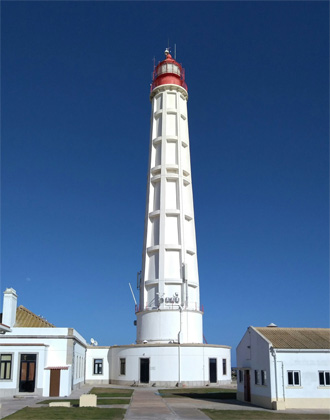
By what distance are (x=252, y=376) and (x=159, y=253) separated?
21.6m

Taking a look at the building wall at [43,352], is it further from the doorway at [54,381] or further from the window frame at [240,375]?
the window frame at [240,375]

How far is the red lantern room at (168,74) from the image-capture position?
181 feet

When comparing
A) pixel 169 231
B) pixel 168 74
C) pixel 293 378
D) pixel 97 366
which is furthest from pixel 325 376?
pixel 168 74

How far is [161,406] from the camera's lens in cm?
2692

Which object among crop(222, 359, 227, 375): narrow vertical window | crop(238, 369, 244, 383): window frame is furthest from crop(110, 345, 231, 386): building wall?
crop(238, 369, 244, 383): window frame

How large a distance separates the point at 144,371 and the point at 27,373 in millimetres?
12616

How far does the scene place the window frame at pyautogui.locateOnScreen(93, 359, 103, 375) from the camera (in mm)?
46875

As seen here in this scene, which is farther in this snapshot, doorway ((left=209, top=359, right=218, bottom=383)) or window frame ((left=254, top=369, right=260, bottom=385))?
doorway ((left=209, top=359, right=218, bottom=383))

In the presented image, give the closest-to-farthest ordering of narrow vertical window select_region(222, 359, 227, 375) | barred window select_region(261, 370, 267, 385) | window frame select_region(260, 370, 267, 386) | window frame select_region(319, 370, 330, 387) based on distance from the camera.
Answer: window frame select_region(319, 370, 330, 387)
window frame select_region(260, 370, 267, 386)
barred window select_region(261, 370, 267, 385)
narrow vertical window select_region(222, 359, 227, 375)

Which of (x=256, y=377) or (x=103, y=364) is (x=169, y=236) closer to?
(x=103, y=364)

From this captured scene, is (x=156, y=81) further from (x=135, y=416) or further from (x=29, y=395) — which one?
(x=135, y=416)

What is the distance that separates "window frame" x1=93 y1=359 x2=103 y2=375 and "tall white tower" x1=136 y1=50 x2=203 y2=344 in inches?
174

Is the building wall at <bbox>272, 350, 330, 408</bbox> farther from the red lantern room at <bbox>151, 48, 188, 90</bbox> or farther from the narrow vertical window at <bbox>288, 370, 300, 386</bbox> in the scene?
the red lantern room at <bbox>151, 48, 188, 90</bbox>

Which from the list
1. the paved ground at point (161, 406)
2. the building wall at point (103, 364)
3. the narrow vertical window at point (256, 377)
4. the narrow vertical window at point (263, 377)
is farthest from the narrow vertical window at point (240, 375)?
the building wall at point (103, 364)
